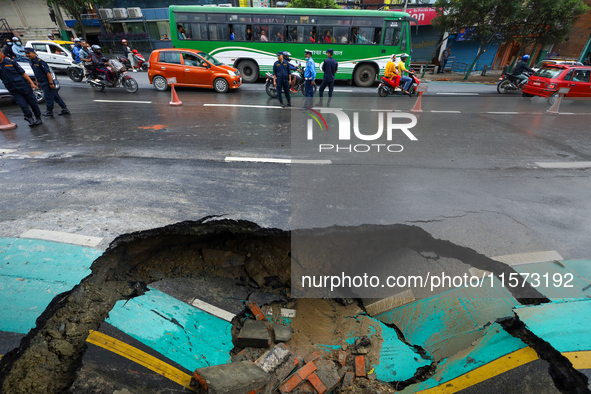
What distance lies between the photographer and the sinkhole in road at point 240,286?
2.04 meters

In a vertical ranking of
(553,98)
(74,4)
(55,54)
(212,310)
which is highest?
(74,4)

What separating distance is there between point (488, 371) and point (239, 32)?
15.5m

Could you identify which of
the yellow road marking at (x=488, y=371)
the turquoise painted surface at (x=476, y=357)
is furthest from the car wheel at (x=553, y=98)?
the yellow road marking at (x=488, y=371)

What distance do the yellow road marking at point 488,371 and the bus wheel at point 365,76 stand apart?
14.5 m

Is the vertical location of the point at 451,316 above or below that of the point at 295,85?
below

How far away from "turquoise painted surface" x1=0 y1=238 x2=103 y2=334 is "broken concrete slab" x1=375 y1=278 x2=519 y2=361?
298 cm

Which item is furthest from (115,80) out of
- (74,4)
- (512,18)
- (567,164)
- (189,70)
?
(512,18)

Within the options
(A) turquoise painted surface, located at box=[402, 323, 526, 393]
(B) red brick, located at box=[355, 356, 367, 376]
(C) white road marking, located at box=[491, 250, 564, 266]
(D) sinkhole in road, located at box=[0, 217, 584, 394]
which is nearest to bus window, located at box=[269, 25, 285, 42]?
(D) sinkhole in road, located at box=[0, 217, 584, 394]

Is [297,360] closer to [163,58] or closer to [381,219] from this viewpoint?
[381,219]

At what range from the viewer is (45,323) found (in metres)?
2.18

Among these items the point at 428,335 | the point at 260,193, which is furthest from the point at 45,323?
the point at 428,335

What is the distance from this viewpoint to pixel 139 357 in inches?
83.9

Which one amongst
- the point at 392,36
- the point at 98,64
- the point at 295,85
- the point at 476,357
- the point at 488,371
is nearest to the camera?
the point at 488,371

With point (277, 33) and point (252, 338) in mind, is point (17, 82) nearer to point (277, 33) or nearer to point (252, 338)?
point (252, 338)
